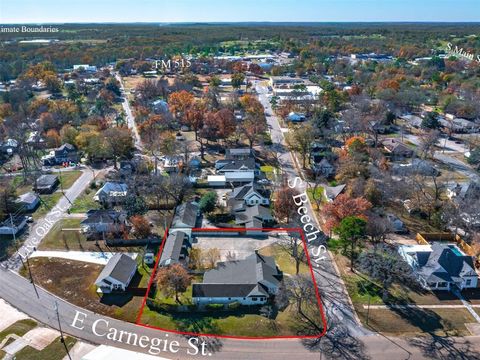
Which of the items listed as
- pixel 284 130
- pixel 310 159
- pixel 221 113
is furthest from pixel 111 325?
pixel 284 130

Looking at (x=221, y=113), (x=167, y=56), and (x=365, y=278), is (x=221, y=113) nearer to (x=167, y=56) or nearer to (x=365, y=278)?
(x=365, y=278)

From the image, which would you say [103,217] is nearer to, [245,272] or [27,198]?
[27,198]

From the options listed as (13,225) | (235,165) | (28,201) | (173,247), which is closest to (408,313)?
(173,247)

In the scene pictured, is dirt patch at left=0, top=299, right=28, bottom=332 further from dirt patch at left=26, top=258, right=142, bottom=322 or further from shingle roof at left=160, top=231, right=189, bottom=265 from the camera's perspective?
shingle roof at left=160, top=231, right=189, bottom=265

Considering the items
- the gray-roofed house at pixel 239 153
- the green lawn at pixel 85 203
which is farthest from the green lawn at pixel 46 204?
the gray-roofed house at pixel 239 153

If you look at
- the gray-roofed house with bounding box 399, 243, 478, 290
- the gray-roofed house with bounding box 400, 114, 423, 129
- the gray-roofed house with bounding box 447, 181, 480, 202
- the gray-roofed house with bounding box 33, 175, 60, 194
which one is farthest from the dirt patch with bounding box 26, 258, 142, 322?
the gray-roofed house with bounding box 400, 114, 423, 129
